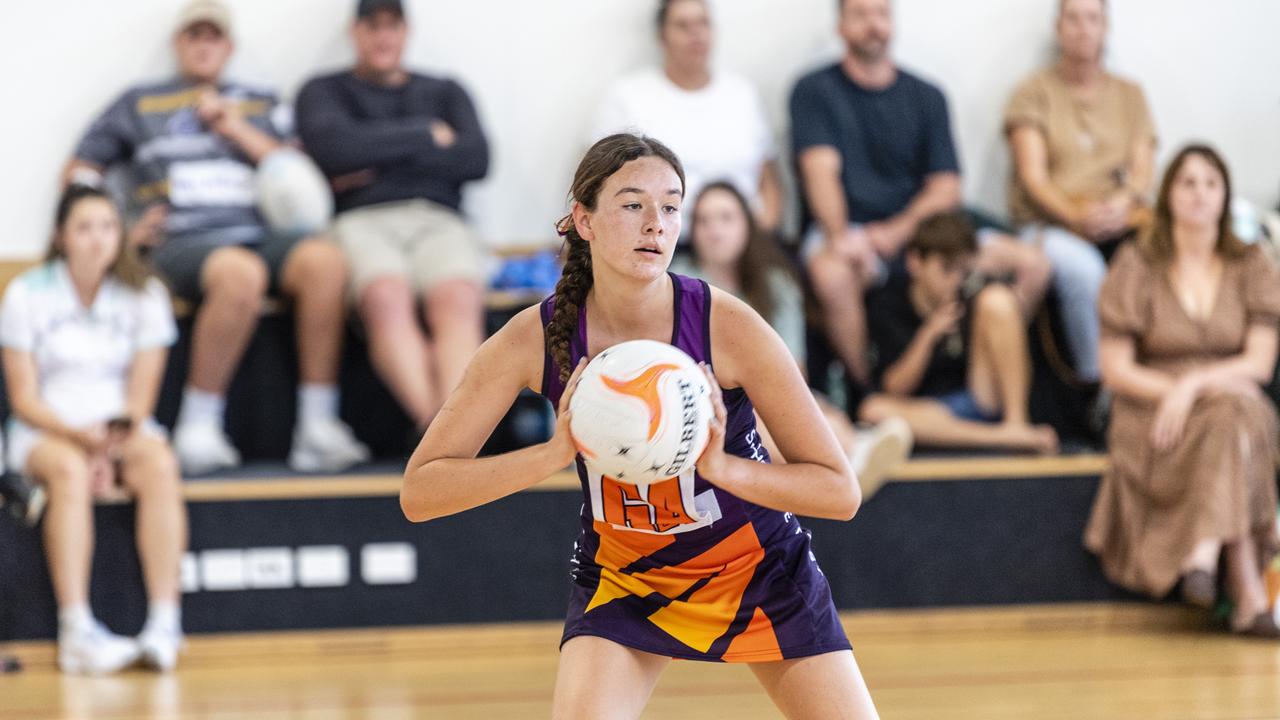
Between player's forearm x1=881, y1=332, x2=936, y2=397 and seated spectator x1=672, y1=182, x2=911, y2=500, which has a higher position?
seated spectator x1=672, y1=182, x2=911, y2=500

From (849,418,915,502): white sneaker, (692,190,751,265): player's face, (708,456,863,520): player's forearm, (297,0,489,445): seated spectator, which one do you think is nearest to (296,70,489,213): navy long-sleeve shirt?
(297,0,489,445): seated spectator

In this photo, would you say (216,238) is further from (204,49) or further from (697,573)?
(697,573)

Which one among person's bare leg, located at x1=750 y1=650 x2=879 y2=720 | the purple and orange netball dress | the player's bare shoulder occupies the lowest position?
person's bare leg, located at x1=750 y1=650 x2=879 y2=720

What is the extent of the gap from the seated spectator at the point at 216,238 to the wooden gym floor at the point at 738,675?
0.72 m

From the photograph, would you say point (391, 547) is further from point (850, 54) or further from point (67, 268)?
point (850, 54)

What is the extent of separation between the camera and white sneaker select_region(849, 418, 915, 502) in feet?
15.1

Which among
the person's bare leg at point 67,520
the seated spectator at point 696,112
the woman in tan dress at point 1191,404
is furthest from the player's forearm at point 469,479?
the seated spectator at point 696,112

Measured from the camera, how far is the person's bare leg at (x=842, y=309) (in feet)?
16.7

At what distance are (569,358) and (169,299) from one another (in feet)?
8.97

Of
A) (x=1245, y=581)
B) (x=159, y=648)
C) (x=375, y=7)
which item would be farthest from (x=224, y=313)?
(x=1245, y=581)

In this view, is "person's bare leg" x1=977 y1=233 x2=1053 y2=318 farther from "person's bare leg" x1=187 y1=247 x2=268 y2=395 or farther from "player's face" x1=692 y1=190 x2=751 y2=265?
"person's bare leg" x1=187 y1=247 x2=268 y2=395

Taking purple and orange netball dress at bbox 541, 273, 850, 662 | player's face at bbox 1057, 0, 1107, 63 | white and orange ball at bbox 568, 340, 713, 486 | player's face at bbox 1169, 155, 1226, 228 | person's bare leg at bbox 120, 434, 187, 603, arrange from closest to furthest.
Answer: white and orange ball at bbox 568, 340, 713, 486
purple and orange netball dress at bbox 541, 273, 850, 662
person's bare leg at bbox 120, 434, 187, 603
player's face at bbox 1169, 155, 1226, 228
player's face at bbox 1057, 0, 1107, 63

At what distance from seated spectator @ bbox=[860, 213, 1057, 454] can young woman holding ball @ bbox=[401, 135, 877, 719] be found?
2.42m

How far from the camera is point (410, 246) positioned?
5031 millimetres
